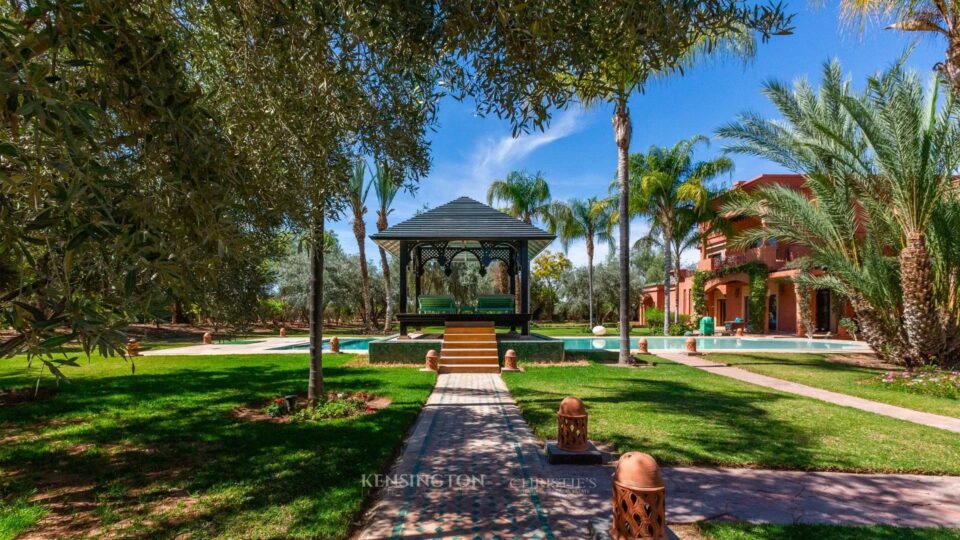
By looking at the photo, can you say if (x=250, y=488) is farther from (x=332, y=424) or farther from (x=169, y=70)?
(x=169, y=70)

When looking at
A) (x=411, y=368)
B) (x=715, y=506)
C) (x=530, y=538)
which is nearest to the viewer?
(x=530, y=538)

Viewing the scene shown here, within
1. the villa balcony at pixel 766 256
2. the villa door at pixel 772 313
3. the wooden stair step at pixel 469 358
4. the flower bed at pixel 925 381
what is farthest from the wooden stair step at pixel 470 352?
the villa door at pixel 772 313

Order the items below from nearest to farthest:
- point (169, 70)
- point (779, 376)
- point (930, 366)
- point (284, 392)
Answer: point (169, 70)
point (284, 392)
point (930, 366)
point (779, 376)

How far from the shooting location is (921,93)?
12.1 metres

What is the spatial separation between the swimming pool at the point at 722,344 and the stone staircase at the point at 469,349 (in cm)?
636

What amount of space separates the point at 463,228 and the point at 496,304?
328 centimetres

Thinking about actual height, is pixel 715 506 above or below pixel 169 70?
below

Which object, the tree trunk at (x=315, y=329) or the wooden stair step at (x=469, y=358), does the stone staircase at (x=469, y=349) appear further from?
the tree trunk at (x=315, y=329)

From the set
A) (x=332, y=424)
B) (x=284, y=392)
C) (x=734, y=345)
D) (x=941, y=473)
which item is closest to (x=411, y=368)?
(x=284, y=392)

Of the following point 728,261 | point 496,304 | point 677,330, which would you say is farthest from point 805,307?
point 496,304

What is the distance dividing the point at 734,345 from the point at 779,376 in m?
11.4

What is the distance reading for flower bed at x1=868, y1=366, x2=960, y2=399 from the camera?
10305mm

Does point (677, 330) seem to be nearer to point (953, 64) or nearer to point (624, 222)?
point (624, 222)

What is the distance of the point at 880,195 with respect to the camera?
13.8 m
